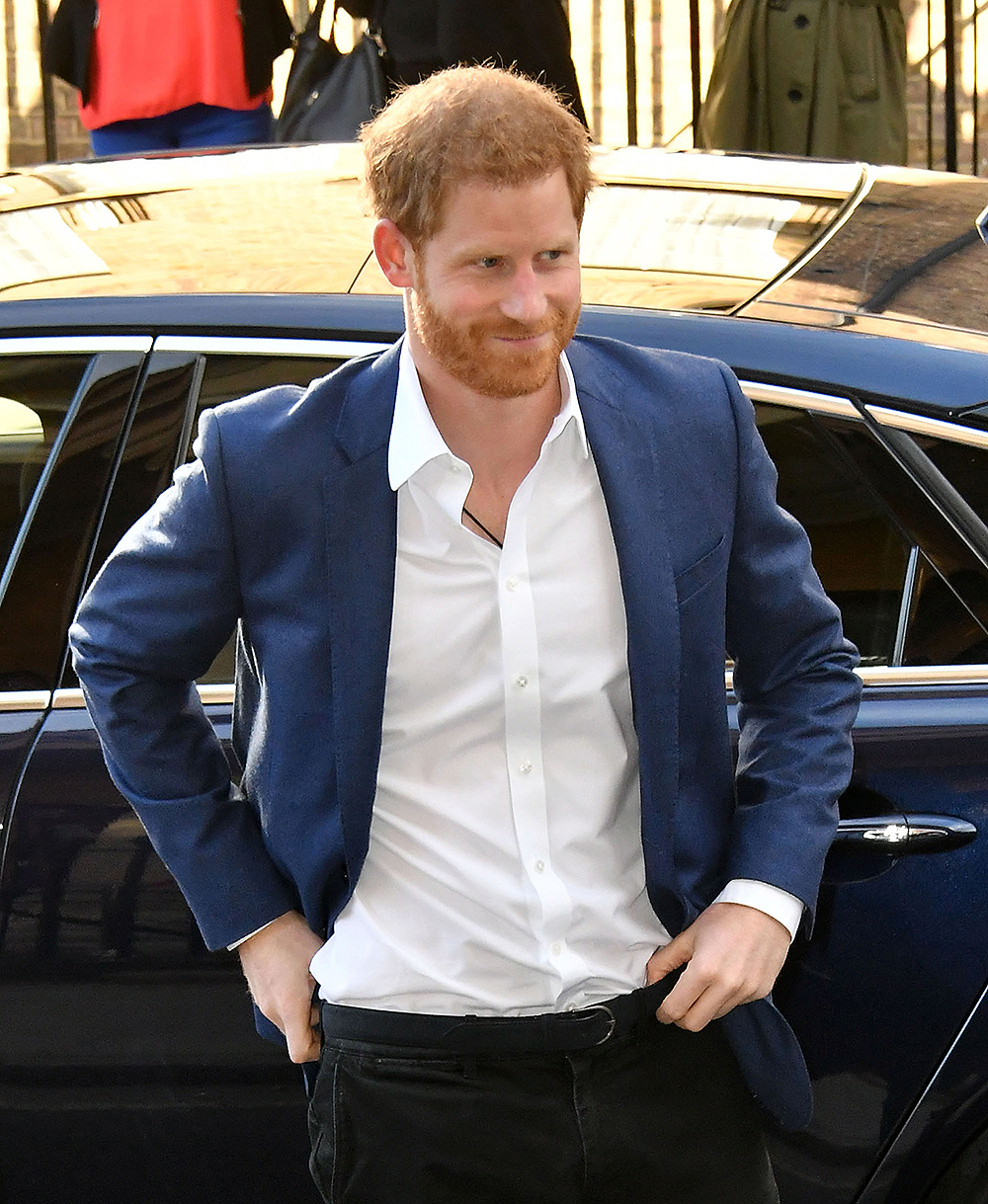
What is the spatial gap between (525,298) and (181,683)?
0.54m

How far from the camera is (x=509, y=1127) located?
168 centimetres

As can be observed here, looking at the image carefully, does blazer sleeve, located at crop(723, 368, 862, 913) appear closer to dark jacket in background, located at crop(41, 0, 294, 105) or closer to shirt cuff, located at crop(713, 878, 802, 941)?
shirt cuff, located at crop(713, 878, 802, 941)

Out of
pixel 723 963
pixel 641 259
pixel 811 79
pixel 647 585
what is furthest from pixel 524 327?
pixel 811 79

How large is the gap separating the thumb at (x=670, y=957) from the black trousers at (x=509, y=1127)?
54mm

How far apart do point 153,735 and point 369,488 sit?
0.33 metres

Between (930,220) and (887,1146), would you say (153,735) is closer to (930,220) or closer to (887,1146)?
(887,1146)

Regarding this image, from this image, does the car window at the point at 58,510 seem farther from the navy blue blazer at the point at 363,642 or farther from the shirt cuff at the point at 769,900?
the shirt cuff at the point at 769,900

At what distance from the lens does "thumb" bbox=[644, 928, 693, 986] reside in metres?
1.71

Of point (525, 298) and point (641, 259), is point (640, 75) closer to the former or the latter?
point (641, 259)

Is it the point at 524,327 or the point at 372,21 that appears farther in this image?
the point at 372,21

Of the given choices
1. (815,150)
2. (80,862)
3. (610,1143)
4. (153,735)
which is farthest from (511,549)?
(815,150)

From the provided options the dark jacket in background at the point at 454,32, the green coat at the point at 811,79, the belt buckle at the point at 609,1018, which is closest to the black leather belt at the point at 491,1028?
the belt buckle at the point at 609,1018

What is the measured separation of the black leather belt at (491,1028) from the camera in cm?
167

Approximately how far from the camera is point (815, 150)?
5.11 m
